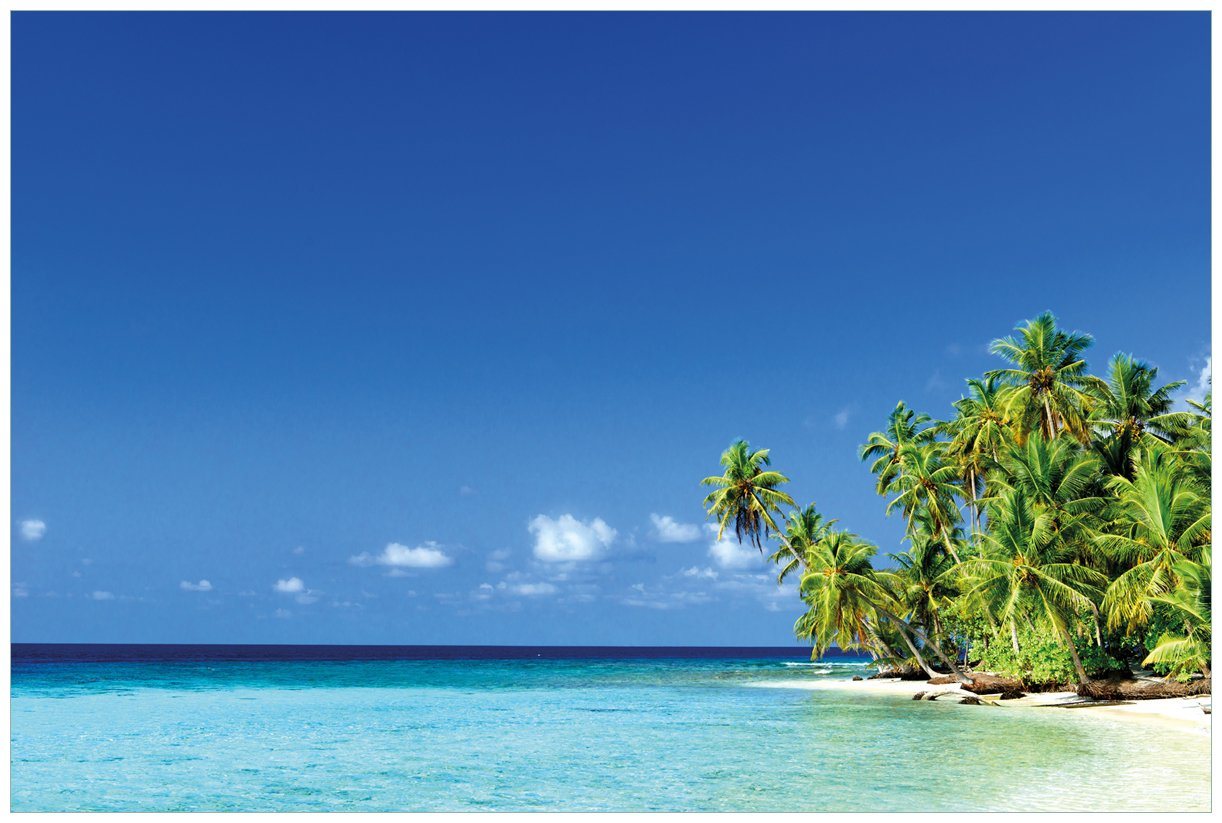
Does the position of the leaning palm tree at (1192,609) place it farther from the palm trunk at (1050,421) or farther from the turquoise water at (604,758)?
the palm trunk at (1050,421)

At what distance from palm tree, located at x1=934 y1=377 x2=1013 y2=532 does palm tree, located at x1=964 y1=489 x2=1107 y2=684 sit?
18.0 feet

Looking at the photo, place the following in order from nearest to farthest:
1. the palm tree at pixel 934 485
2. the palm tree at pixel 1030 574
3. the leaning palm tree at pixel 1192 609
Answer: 1. the leaning palm tree at pixel 1192 609
2. the palm tree at pixel 1030 574
3. the palm tree at pixel 934 485

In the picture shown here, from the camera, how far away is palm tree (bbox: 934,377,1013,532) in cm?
2755

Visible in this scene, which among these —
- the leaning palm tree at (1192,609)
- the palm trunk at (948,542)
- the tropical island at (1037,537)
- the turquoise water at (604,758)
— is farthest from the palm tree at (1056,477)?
the palm trunk at (948,542)

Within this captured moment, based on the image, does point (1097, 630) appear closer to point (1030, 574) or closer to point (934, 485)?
point (1030, 574)

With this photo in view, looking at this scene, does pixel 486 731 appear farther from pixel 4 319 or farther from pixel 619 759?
pixel 4 319

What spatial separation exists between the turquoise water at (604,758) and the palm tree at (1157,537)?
8.05 feet

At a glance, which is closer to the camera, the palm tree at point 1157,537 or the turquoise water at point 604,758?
the turquoise water at point 604,758

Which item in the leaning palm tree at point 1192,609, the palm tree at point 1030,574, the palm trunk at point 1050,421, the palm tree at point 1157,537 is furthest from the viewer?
the palm trunk at point 1050,421

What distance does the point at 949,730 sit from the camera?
16719mm

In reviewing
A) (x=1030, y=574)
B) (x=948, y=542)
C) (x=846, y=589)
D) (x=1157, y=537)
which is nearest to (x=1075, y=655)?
(x=1030, y=574)

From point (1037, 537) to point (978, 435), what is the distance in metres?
8.03

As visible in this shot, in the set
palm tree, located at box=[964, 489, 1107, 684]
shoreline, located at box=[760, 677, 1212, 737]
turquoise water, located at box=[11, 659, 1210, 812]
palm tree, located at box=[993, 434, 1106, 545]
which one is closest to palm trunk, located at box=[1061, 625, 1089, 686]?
palm tree, located at box=[964, 489, 1107, 684]

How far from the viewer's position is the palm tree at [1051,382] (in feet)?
85.4
